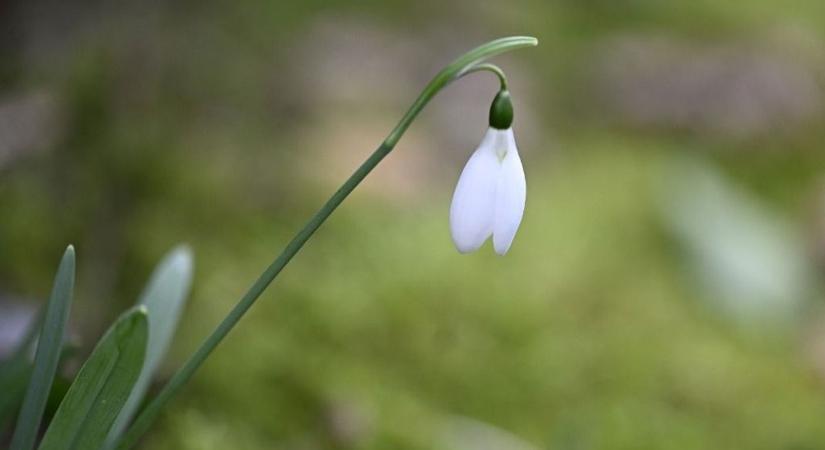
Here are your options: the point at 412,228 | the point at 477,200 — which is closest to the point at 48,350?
the point at 477,200

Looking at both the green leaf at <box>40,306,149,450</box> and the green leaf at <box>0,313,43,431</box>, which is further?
the green leaf at <box>0,313,43,431</box>

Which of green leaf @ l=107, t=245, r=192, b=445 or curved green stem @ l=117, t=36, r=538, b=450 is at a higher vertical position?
curved green stem @ l=117, t=36, r=538, b=450

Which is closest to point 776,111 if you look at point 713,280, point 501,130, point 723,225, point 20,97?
point 723,225

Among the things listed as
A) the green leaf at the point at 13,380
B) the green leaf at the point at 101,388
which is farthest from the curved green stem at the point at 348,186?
the green leaf at the point at 13,380

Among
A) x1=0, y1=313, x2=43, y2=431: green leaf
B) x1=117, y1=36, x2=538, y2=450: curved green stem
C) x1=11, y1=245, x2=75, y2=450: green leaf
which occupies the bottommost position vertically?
x1=0, y1=313, x2=43, y2=431: green leaf

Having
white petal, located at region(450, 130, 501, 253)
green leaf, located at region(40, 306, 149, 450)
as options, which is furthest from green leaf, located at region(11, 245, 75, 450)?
white petal, located at region(450, 130, 501, 253)

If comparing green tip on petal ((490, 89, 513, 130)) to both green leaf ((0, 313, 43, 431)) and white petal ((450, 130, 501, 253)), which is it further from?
green leaf ((0, 313, 43, 431))

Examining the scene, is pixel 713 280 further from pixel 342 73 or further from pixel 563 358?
pixel 342 73

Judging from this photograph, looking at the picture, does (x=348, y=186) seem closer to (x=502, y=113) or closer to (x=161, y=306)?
(x=502, y=113)

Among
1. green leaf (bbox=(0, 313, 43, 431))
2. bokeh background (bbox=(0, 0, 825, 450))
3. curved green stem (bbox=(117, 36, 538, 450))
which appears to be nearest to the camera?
curved green stem (bbox=(117, 36, 538, 450))
